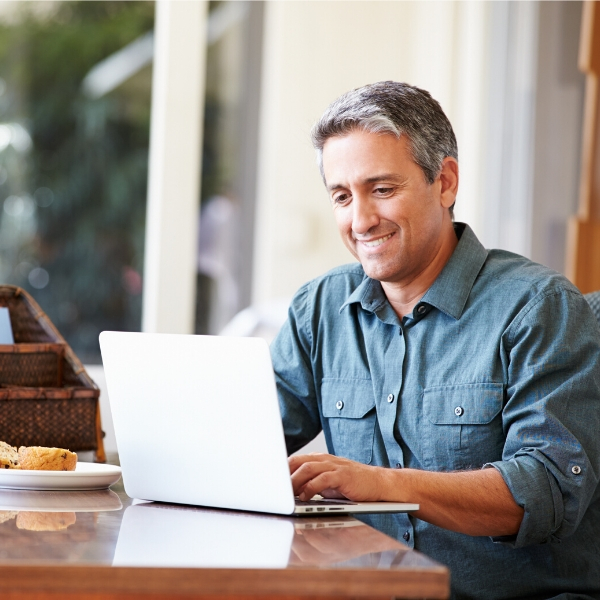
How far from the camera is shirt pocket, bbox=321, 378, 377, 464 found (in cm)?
149

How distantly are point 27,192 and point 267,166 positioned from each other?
0.90m

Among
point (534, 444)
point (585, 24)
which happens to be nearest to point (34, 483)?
point (534, 444)

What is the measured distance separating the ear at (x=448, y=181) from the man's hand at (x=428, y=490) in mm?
519

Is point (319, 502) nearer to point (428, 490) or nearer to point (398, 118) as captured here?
point (428, 490)

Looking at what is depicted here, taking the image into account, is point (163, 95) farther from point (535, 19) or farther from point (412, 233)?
point (412, 233)

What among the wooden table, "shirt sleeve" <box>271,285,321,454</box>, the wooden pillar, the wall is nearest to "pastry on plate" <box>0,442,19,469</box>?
the wooden table

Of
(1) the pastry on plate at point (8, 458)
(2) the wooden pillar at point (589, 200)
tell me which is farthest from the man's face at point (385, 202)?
(2) the wooden pillar at point (589, 200)

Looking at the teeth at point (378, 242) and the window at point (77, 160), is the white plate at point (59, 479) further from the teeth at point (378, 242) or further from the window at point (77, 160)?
the window at point (77, 160)

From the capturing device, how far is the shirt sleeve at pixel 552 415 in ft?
3.96

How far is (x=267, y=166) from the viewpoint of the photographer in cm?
348

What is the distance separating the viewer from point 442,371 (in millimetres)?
1412

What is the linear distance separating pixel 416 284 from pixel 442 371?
19cm

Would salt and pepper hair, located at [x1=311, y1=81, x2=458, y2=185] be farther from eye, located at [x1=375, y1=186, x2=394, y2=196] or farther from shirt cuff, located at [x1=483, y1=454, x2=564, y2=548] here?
shirt cuff, located at [x1=483, y1=454, x2=564, y2=548]

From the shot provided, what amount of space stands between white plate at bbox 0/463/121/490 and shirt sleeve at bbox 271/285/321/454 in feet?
1.45
